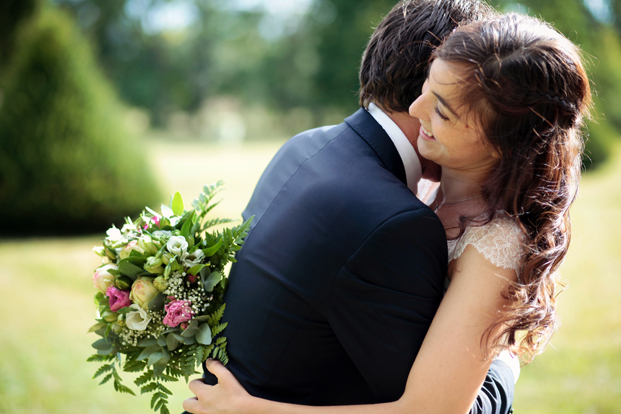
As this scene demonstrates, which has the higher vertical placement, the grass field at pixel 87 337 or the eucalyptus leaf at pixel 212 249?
the eucalyptus leaf at pixel 212 249

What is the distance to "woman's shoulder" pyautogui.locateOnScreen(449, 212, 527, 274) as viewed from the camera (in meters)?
1.59

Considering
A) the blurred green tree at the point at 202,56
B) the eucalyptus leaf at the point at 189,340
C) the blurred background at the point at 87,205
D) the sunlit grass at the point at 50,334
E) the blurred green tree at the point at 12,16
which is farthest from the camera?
the blurred green tree at the point at 202,56

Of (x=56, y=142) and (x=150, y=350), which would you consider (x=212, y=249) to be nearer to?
(x=150, y=350)

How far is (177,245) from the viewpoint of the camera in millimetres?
1879

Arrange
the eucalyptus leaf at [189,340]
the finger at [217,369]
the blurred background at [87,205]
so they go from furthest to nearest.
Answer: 1. the blurred background at [87,205]
2. the eucalyptus leaf at [189,340]
3. the finger at [217,369]

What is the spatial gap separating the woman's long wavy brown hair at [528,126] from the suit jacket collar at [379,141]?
0.29m

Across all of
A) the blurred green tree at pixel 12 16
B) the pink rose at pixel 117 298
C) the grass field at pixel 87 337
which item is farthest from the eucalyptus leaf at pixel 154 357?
the blurred green tree at pixel 12 16

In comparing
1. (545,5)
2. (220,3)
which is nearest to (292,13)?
(220,3)

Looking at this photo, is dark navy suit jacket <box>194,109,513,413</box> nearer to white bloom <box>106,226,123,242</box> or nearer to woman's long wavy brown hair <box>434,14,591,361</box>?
woman's long wavy brown hair <box>434,14,591,361</box>

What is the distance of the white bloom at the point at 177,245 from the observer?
1845 mm

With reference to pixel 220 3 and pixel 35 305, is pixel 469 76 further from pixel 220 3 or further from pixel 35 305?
pixel 220 3

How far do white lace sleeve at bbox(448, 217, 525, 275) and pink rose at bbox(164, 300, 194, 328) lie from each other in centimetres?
94

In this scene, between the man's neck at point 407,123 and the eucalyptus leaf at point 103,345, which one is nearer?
the man's neck at point 407,123

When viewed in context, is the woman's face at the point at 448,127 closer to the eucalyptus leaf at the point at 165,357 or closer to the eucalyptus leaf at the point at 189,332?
the eucalyptus leaf at the point at 189,332
